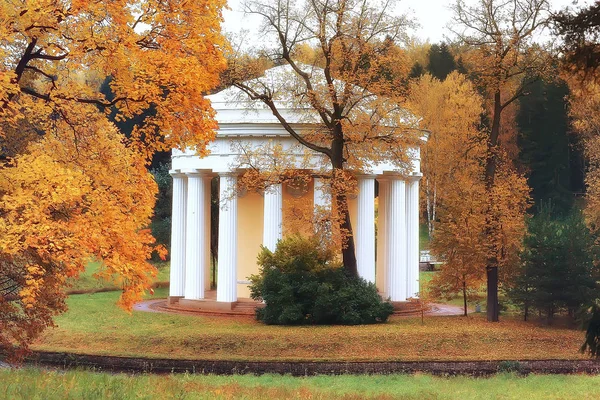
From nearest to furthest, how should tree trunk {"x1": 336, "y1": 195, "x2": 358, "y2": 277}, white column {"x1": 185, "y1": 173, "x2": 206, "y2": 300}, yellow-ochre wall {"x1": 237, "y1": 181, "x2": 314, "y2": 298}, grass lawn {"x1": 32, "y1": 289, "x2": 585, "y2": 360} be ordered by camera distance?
1. grass lawn {"x1": 32, "y1": 289, "x2": 585, "y2": 360}
2. tree trunk {"x1": 336, "y1": 195, "x2": 358, "y2": 277}
3. white column {"x1": 185, "y1": 173, "x2": 206, "y2": 300}
4. yellow-ochre wall {"x1": 237, "y1": 181, "x2": 314, "y2": 298}

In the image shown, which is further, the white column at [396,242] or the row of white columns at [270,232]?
the white column at [396,242]

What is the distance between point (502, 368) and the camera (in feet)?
79.3

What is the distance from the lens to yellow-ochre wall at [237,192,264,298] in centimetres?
3738

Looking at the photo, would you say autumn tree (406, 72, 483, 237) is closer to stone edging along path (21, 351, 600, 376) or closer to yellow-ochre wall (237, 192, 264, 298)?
yellow-ochre wall (237, 192, 264, 298)

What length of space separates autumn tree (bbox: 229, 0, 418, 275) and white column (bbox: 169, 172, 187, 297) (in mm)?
7840

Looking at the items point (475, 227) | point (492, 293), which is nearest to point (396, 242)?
point (492, 293)

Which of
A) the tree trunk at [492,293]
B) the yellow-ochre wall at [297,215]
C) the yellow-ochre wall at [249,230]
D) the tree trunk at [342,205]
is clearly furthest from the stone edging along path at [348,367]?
the yellow-ochre wall at [249,230]

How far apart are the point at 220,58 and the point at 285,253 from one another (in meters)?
15.9

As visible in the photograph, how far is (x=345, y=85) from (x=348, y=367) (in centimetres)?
1067

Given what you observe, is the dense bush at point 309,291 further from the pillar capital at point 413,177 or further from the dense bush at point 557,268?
the pillar capital at point 413,177

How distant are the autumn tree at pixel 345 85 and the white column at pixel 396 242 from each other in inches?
202

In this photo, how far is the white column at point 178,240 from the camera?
37500 mm

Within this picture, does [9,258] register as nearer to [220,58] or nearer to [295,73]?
[220,58]

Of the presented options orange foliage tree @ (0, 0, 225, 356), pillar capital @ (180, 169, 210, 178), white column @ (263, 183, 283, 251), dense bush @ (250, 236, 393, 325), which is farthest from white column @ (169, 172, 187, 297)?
orange foliage tree @ (0, 0, 225, 356)
